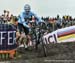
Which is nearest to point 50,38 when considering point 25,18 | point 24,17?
point 25,18

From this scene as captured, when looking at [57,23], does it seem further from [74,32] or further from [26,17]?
[26,17]

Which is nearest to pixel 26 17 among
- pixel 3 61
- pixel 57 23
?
pixel 3 61

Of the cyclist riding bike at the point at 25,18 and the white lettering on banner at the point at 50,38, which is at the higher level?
the cyclist riding bike at the point at 25,18

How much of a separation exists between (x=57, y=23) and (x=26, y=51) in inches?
368

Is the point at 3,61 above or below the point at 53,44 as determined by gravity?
below

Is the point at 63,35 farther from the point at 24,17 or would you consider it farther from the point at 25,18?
the point at 24,17

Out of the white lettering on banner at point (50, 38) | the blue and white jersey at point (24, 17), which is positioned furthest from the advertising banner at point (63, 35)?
the blue and white jersey at point (24, 17)

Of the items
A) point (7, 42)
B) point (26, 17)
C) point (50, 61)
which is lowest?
point (50, 61)

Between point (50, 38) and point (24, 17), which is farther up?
point (24, 17)

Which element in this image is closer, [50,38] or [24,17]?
[24,17]

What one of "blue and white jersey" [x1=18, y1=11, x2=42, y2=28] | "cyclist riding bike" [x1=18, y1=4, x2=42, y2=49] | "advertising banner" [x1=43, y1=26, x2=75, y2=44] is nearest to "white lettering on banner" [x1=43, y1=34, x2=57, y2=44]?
"advertising banner" [x1=43, y1=26, x2=75, y2=44]

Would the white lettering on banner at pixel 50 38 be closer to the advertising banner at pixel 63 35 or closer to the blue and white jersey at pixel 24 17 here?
the advertising banner at pixel 63 35

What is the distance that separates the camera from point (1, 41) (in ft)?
46.9

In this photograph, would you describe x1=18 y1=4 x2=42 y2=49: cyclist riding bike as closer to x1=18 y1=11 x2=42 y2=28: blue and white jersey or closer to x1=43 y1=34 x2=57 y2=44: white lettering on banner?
x1=18 y1=11 x2=42 y2=28: blue and white jersey
